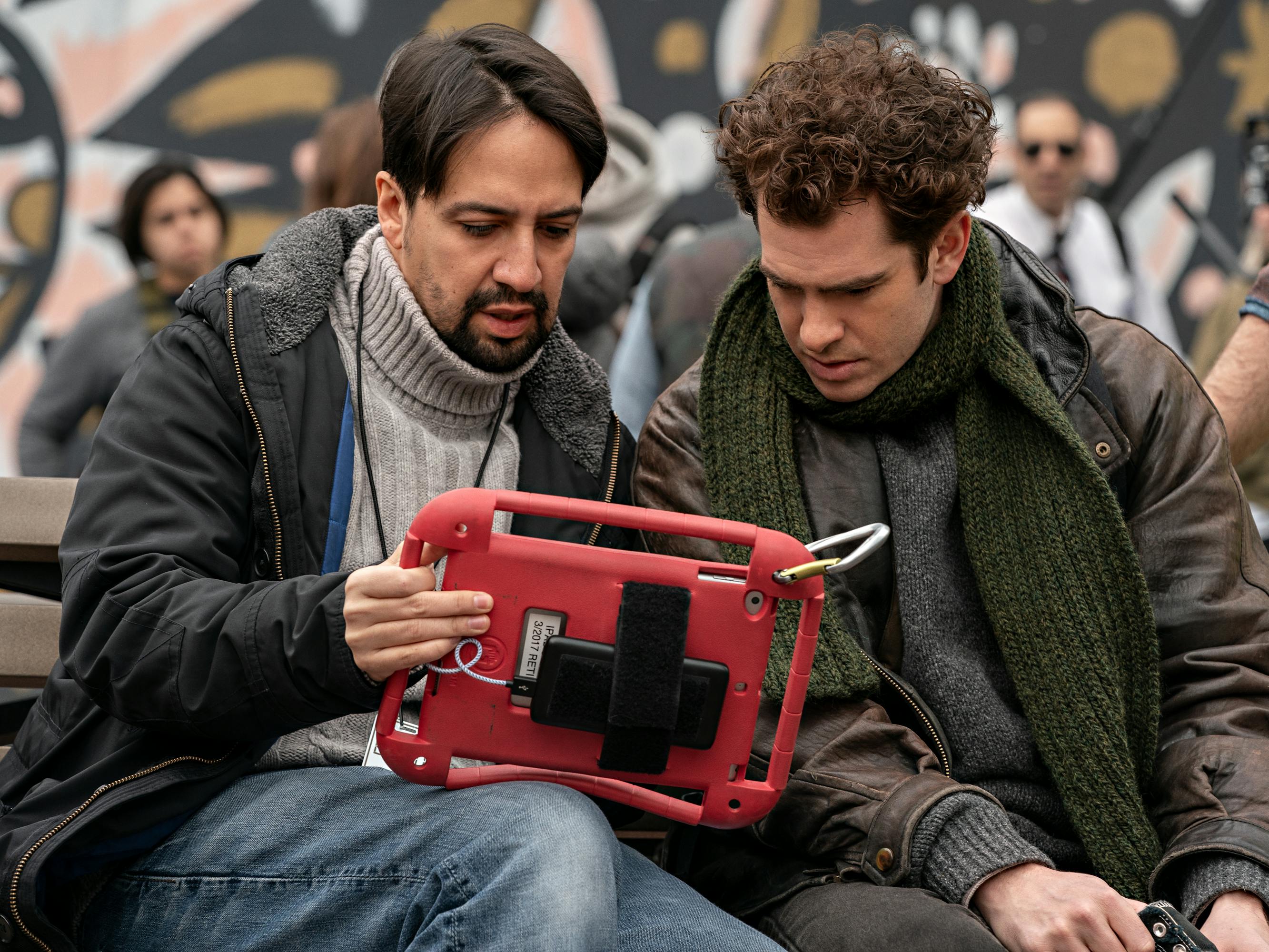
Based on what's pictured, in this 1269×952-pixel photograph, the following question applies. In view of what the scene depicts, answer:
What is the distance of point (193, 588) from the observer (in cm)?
179

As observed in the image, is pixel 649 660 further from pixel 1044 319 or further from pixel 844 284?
pixel 1044 319

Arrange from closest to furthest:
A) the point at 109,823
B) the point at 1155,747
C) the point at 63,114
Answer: the point at 109,823 → the point at 1155,747 → the point at 63,114

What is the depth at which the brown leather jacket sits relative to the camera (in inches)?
77.0

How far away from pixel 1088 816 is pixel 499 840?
92cm

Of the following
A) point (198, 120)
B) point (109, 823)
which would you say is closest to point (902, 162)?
point (109, 823)

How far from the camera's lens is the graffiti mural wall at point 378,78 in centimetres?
650

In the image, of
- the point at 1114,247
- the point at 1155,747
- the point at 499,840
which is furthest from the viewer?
the point at 1114,247

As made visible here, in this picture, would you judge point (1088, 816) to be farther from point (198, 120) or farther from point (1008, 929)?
point (198, 120)

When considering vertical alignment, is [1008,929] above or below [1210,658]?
below

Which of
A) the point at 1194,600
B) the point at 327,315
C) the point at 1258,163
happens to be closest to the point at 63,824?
the point at 327,315

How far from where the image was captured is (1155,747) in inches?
82.2

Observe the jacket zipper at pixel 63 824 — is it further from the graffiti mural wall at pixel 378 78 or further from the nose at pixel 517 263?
the graffiti mural wall at pixel 378 78

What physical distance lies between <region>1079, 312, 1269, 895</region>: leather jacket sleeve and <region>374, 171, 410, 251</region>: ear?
46.9 inches

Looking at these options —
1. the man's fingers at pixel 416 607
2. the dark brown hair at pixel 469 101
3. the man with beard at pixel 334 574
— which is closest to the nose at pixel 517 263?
the man with beard at pixel 334 574
